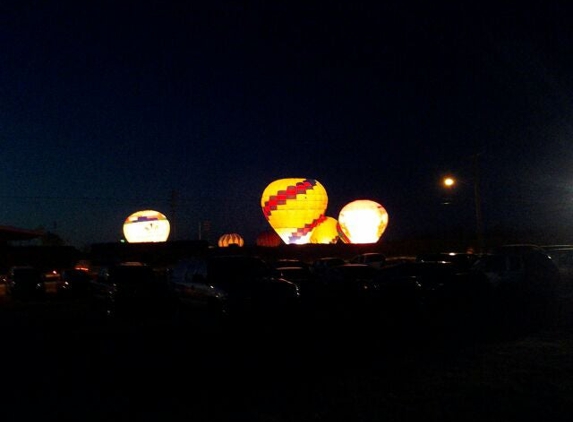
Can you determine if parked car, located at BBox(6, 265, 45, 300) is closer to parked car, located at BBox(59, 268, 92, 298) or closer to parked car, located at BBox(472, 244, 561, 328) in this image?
parked car, located at BBox(59, 268, 92, 298)

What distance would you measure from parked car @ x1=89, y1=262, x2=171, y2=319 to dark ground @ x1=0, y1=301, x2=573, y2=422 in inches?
145

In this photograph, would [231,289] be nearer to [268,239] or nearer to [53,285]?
[53,285]

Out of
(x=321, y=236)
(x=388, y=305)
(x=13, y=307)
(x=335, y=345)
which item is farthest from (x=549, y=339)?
(x=321, y=236)

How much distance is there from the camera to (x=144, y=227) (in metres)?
68.4

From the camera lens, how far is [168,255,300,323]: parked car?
1703cm

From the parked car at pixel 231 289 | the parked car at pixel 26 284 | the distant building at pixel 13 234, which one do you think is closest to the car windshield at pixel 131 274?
the parked car at pixel 231 289

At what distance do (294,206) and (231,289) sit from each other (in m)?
44.8

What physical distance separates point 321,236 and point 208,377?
6560cm

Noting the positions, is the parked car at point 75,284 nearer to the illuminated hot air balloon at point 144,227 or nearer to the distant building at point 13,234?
the distant building at point 13,234

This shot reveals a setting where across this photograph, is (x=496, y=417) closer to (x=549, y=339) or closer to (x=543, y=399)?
(x=543, y=399)

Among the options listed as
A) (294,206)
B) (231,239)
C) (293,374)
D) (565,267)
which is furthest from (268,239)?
(293,374)

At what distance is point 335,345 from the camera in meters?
14.2

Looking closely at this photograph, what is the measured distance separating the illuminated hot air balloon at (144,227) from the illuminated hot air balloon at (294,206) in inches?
480

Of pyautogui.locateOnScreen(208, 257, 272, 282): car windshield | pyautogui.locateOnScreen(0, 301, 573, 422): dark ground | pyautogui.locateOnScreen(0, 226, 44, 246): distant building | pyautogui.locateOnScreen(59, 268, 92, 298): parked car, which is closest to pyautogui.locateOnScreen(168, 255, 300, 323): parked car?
pyautogui.locateOnScreen(208, 257, 272, 282): car windshield
